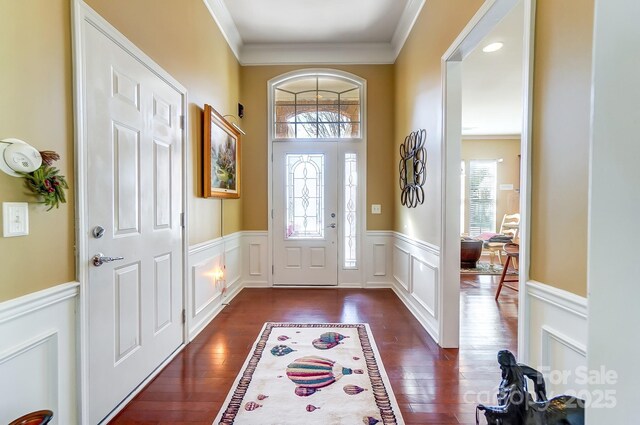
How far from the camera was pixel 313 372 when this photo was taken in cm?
213

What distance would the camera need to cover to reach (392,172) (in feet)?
14.2

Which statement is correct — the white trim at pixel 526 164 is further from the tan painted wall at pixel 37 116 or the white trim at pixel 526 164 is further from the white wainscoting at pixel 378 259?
the white wainscoting at pixel 378 259

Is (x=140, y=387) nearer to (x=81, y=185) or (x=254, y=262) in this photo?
(x=81, y=185)

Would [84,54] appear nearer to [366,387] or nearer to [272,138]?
[366,387]

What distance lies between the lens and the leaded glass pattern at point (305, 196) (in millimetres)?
4371

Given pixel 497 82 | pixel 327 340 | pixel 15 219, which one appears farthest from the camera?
pixel 497 82

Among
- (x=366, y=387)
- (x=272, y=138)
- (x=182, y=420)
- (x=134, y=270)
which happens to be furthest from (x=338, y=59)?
(x=182, y=420)

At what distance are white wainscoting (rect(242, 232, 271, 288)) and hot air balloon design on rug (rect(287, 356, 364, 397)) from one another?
217 centimetres

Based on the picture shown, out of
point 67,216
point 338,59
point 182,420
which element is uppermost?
point 338,59

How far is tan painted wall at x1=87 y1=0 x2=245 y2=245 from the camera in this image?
1930 millimetres

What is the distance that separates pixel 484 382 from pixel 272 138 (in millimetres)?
3657

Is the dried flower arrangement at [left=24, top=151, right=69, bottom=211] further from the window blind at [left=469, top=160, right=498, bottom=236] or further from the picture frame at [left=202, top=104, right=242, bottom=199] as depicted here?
the window blind at [left=469, top=160, right=498, bottom=236]

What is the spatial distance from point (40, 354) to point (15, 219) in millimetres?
585

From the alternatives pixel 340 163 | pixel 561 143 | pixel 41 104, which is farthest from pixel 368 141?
pixel 41 104
